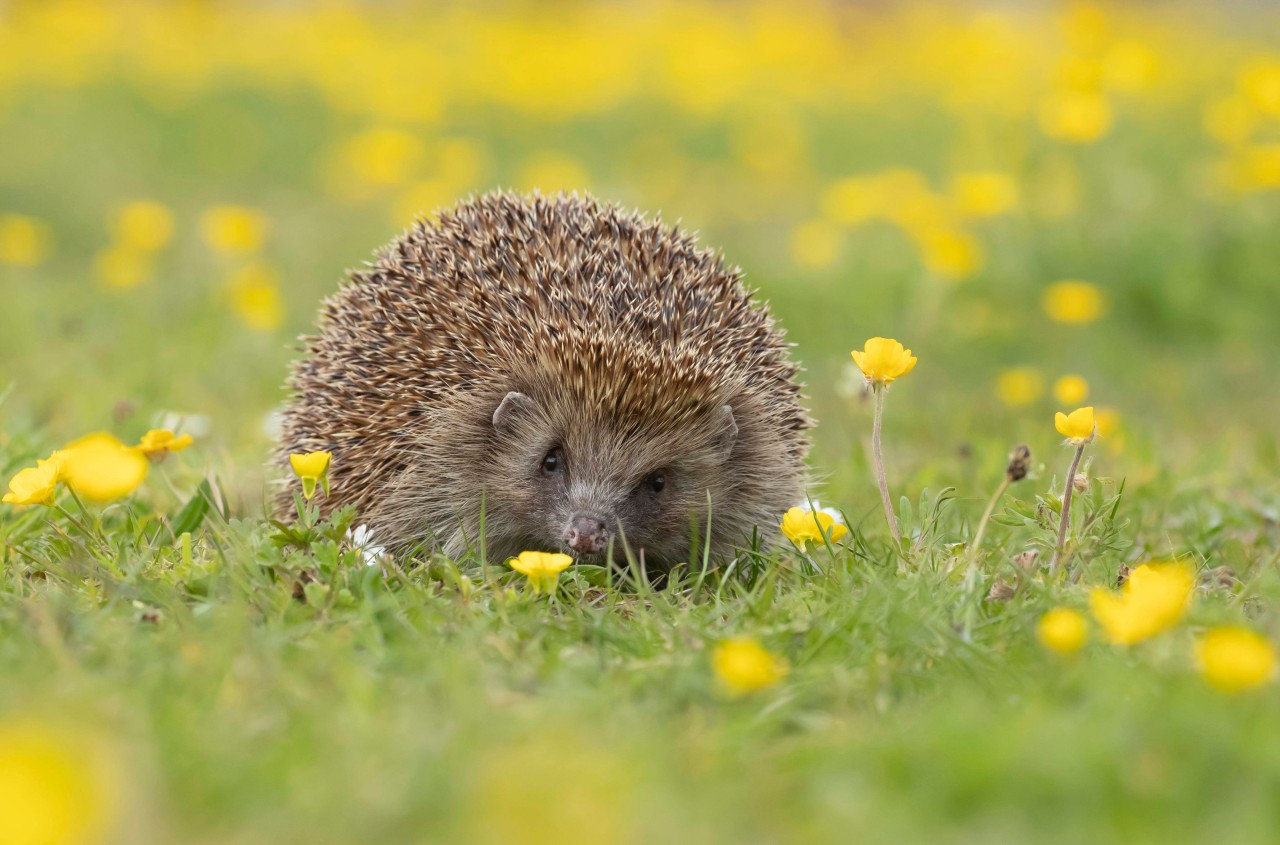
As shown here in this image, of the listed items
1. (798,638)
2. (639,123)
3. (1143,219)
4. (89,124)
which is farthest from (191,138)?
(798,638)

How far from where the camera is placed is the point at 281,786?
2.71m

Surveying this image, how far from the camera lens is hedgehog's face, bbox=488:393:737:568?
16.6 feet

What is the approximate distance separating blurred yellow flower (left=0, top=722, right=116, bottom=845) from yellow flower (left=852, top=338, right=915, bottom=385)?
2.57m

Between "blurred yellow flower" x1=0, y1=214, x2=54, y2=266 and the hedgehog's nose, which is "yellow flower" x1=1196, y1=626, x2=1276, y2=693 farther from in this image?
"blurred yellow flower" x1=0, y1=214, x2=54, y2=266

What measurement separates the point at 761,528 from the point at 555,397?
0.97 metres

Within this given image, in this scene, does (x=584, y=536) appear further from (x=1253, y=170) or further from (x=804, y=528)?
(x=1253, y=170)

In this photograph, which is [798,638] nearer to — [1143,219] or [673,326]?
[673,326]

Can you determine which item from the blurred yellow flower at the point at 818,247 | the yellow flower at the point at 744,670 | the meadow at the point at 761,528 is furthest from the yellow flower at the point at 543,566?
the blurred yellow flower at the point at 818,247

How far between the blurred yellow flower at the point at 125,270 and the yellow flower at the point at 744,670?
6.78 metres

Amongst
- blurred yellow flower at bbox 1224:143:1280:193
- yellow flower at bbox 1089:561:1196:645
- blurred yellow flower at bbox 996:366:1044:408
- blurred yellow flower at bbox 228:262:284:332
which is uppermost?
blurred yellow flower at bbox 1224:143:1280:193

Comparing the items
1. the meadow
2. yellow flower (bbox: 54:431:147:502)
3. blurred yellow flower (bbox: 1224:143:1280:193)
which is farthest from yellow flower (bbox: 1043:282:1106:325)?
yellow flower (bbox: 54:431:147:502)

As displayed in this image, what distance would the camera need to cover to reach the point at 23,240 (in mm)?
9398

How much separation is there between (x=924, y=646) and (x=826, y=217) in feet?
33.6

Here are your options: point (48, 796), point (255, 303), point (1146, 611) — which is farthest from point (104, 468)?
point (255, 303)
